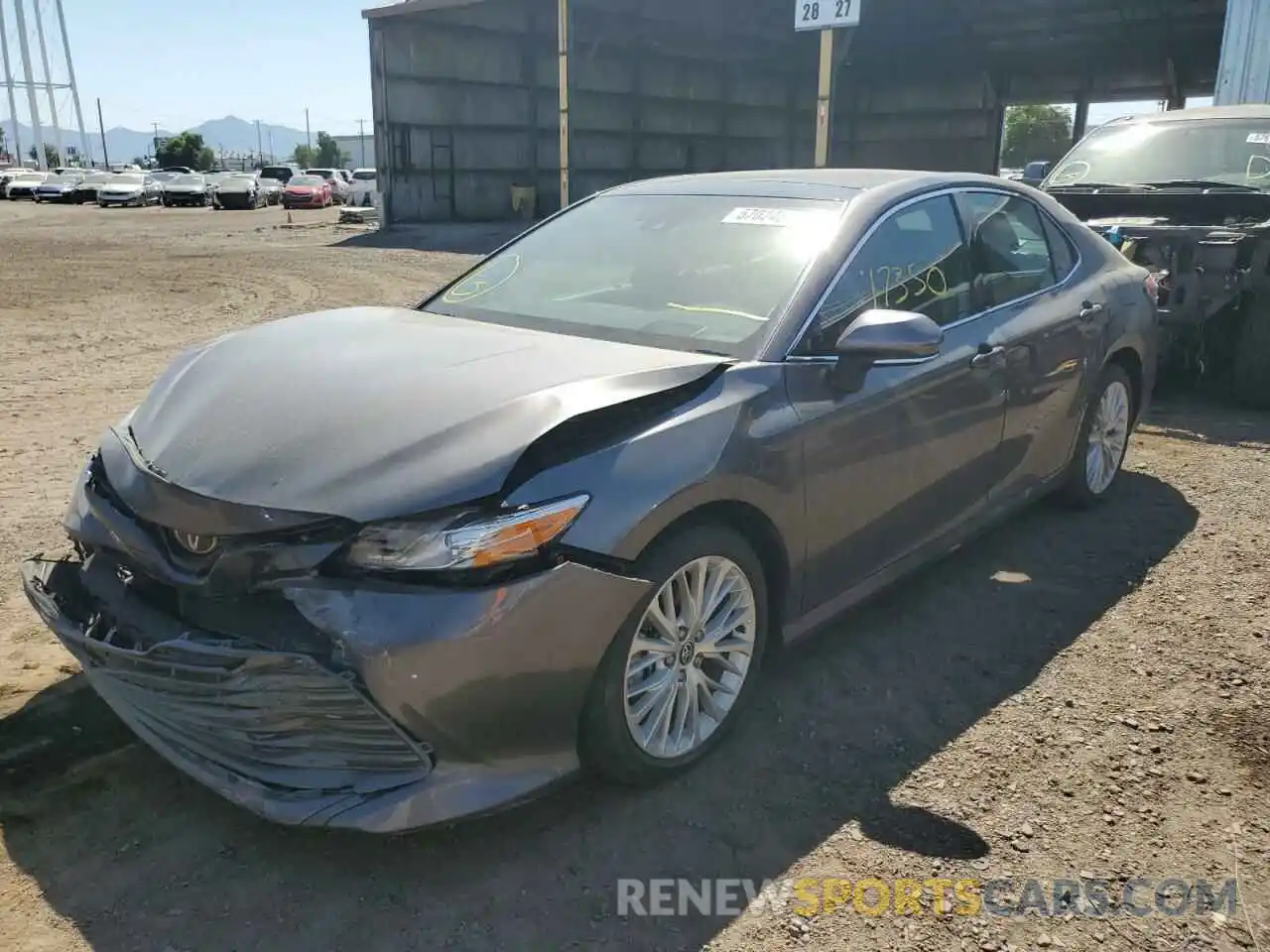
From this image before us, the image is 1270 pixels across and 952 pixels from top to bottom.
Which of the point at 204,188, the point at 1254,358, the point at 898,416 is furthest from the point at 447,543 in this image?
the point at 204,188

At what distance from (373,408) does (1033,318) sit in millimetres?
2798

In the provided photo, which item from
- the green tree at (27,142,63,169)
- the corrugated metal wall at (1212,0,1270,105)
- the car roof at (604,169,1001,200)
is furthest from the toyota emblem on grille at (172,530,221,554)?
the green tree at (27,142,63,169)

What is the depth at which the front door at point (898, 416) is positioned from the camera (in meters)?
3.20

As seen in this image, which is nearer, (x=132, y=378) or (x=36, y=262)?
(x=132, y=378)

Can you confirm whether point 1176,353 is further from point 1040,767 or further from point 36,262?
point 36,262

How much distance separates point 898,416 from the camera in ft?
11.4

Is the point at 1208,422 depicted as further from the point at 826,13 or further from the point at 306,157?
the point at 306,157

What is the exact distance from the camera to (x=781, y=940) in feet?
7.79

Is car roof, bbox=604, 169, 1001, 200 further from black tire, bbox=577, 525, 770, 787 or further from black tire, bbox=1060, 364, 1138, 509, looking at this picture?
black tire, bbox=577, 525, 770, 787

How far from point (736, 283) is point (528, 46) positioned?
25.4 meters

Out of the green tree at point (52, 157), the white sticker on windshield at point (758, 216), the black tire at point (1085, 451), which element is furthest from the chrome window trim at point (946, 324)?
the green tree at point (52, 157)

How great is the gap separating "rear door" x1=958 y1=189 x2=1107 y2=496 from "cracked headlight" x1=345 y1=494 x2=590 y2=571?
2341mm

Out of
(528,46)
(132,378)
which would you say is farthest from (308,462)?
(528,46)

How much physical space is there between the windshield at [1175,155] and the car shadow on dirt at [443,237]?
1270 centimetres
